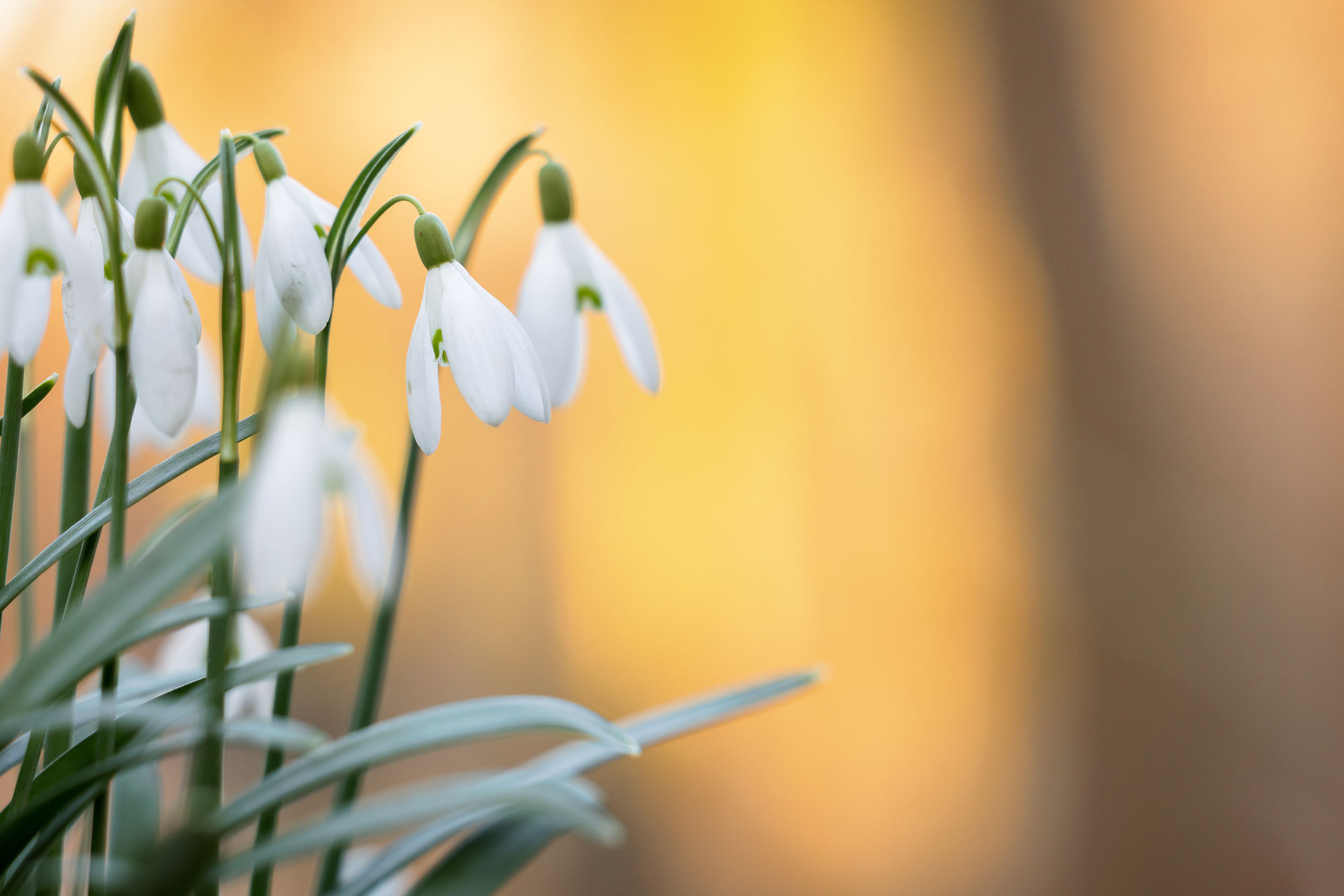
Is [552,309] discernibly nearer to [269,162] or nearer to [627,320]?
[627,320]

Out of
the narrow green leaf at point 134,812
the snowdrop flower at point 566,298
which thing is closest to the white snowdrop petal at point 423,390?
the snowdrop flower at point 566,298

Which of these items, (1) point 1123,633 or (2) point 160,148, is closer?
(2) point 160,148

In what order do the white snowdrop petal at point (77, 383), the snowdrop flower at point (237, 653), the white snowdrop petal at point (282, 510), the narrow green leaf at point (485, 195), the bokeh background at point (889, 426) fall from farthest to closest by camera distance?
the bokeh background at point (889, 426), the snowdrop flower at point (237, 653), the narrow green leaf at point (485, 195), the white snowdrop petal at point (77, 383), the white snowdrop petal at point (282, 510)

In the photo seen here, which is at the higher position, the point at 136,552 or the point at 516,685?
the point at 136,552

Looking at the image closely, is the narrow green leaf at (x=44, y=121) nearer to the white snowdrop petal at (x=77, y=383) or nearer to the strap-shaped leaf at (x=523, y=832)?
the white snowdrop petal at (x=77, y=383)

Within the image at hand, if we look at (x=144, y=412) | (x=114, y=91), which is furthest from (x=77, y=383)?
(x=114, y=91)

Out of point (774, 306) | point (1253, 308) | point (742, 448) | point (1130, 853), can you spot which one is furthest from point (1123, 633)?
point (774, 306)

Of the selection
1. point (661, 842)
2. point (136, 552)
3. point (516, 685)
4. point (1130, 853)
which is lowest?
point (1130, 853)

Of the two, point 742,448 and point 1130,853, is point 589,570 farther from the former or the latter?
point 1130,853

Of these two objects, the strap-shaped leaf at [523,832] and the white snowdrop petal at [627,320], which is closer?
the strap-shaped leaf at [523,832]
